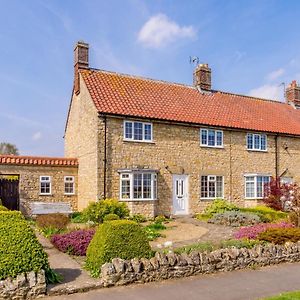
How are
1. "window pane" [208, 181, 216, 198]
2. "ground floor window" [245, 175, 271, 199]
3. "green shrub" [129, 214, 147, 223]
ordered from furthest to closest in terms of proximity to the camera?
"ground floor window" [245, 175, 271, 199] → "window pane" [208, 181, 216, 198] → "green shrub" [129, 214, 147, 223]

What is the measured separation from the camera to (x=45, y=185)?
21844 millimetres

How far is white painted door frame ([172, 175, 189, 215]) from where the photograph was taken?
22.5 m

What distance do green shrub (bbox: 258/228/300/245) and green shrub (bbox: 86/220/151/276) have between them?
519 centimetres

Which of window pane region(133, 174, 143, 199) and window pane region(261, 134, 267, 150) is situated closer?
window pane region(133, 174, 143, 199)

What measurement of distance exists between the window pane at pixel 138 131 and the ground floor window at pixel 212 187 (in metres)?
5.31

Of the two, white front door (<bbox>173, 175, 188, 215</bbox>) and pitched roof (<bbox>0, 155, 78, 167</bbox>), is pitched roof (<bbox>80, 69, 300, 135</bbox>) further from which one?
pitched roof (<bbox>0, 155, 78, 167</bbox>)

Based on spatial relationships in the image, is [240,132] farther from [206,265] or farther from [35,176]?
[206,265]

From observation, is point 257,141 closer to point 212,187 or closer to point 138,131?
point 212,187

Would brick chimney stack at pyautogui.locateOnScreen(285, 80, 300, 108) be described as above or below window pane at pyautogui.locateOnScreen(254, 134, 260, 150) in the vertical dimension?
above

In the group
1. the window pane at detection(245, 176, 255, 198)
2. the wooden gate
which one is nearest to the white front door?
the window pane at detection(245, 176, 255, 198)

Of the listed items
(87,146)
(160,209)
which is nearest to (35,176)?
(87,146)

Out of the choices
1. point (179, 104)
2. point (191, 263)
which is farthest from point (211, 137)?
point (191, 263)

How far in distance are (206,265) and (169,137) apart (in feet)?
45.3

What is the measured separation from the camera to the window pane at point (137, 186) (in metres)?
20.8
